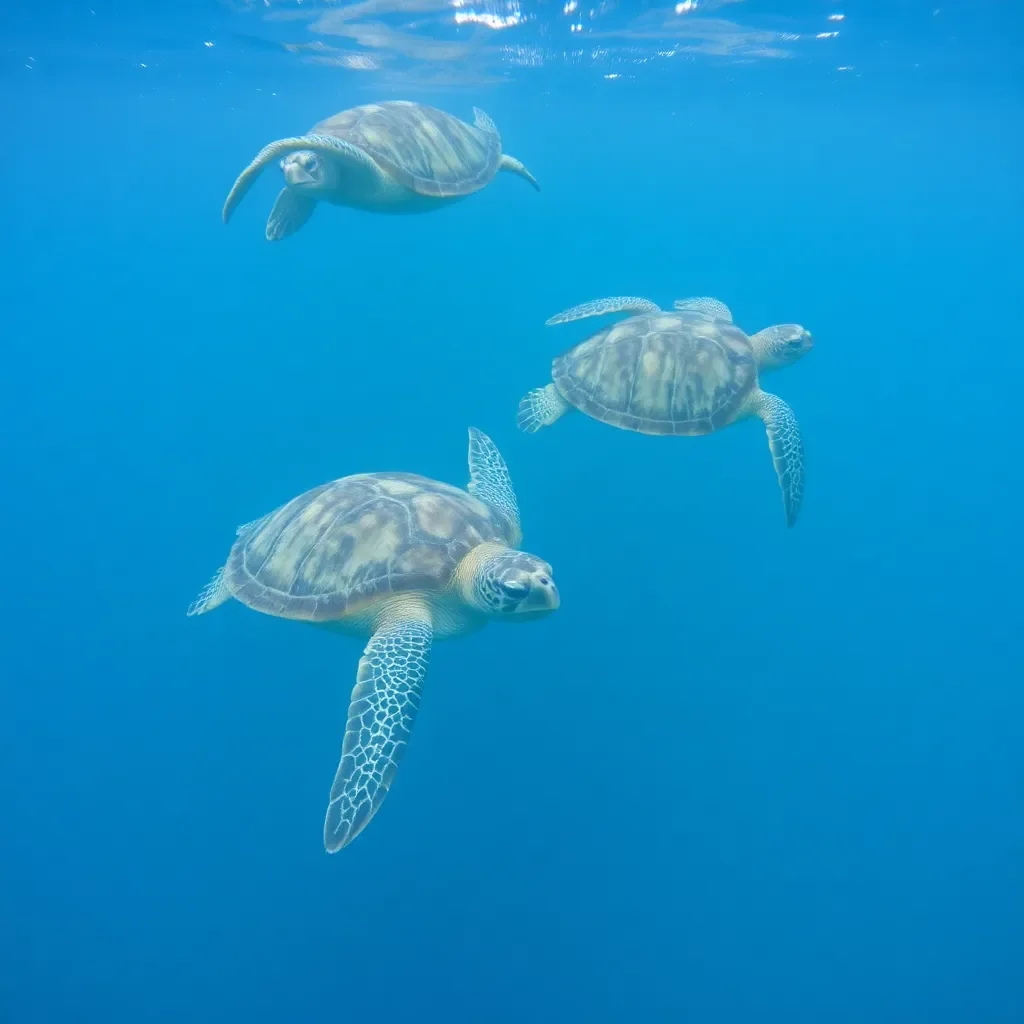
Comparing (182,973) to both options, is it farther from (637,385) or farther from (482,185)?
(482,185)

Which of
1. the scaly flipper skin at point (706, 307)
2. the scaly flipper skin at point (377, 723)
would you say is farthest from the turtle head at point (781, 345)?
the scaly flipper skin at point (377, 723)

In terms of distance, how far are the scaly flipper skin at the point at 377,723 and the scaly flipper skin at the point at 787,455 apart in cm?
406

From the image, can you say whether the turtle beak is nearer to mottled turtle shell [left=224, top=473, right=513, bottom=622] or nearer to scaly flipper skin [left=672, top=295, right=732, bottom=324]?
mottled turtle shell [left=224, top=473, right=513, bottom=622]

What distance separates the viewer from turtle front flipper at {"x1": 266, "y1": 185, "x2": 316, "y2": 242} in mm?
8016

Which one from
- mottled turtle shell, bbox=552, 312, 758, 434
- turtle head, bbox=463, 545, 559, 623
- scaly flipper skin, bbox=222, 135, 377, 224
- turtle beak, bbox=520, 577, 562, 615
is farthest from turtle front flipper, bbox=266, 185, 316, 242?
turtle beak, bbox=520, 577, 562, 615

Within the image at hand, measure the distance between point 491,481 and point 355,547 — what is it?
2039 mm

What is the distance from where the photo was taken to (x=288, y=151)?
7059 mm

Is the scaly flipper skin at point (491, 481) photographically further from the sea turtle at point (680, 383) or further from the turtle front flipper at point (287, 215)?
the turtle front flipper at point (287, 215)

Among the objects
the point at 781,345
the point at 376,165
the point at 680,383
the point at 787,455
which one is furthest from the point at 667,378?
the point at 376,165

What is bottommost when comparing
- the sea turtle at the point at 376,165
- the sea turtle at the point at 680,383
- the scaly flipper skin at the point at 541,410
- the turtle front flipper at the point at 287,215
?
the scaly flipper skin at the point at 541,410

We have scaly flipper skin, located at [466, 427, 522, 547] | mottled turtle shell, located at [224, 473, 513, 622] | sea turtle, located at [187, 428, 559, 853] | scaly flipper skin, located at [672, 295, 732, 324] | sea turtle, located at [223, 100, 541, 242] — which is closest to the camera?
sea turtle, located at [187, 428, 559, 853]

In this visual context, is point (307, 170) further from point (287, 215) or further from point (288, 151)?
point (287, 215)

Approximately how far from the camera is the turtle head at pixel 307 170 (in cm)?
714

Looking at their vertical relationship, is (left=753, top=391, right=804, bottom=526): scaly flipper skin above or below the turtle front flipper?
below
